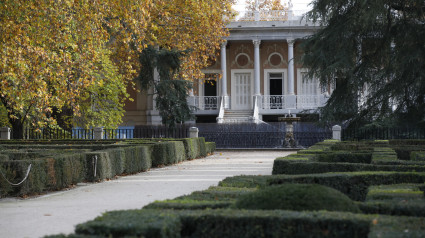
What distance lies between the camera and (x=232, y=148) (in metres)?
29.2

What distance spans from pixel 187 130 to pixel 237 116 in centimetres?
825

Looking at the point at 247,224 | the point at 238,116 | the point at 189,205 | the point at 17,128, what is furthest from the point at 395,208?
the point at 238,116

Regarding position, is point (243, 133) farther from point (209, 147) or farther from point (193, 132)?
point (209, 147)

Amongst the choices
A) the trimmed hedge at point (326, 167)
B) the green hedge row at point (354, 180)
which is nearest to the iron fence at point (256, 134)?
the trimmed hedge at point (326, 167)

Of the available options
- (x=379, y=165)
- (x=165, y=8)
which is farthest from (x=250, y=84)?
(x=379, y=165)

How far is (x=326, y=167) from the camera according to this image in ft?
29.6

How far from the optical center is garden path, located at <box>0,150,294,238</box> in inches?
282

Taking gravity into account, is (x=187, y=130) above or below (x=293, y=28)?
below

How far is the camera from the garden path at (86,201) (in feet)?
23.5

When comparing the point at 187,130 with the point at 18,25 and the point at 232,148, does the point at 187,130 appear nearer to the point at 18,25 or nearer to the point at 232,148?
the point at 232,148

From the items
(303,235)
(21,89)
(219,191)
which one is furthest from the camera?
(21,89)

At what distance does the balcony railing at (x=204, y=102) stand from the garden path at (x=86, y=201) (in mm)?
23206

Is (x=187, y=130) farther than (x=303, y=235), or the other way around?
(x=187, y=130)

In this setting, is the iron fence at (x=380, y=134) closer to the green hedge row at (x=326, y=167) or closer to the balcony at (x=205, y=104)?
the balcony at (x=205, y=104)
